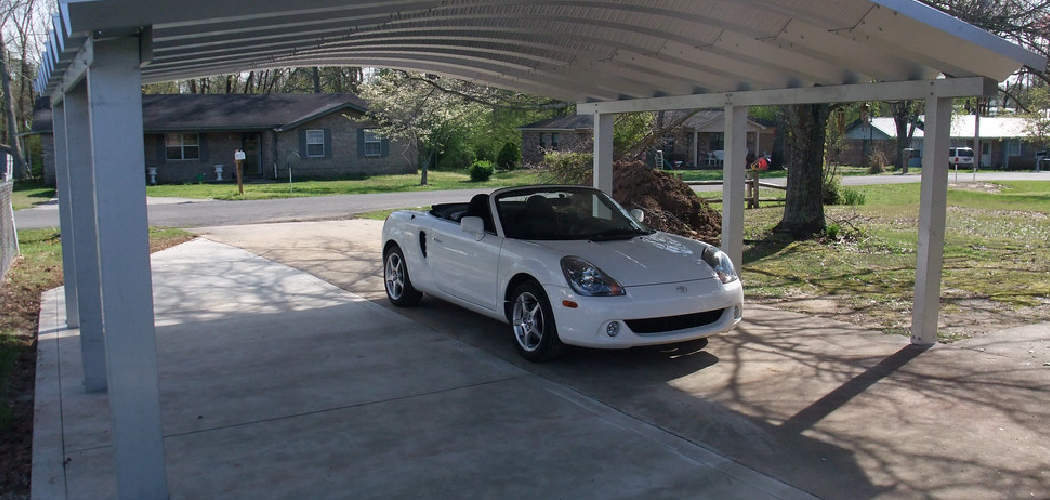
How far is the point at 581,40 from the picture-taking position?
8125mm

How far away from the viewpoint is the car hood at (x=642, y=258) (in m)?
6.57

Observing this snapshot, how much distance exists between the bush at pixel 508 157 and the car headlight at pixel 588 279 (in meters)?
40.8

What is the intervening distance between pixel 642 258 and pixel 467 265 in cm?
175

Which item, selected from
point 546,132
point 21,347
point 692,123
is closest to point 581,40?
point 21,347

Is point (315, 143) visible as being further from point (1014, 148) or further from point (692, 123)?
point (1014, 148)

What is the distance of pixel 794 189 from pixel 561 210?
815cm

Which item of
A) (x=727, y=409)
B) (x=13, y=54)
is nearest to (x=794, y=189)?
(x=727, y=409)

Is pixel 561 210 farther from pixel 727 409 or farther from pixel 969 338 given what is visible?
pixel 969 338

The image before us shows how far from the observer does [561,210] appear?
7883 mm

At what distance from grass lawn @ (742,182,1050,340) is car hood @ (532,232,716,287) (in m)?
2.33

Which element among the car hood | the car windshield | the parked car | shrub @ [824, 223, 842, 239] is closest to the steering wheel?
the car windshield

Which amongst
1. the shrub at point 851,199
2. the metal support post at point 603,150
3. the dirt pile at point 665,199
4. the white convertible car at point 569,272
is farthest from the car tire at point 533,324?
the shrub at point 851,199

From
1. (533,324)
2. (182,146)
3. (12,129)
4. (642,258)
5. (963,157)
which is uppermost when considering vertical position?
(12,129)

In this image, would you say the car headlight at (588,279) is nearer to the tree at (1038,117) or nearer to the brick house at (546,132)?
the tree at (1038,117)
